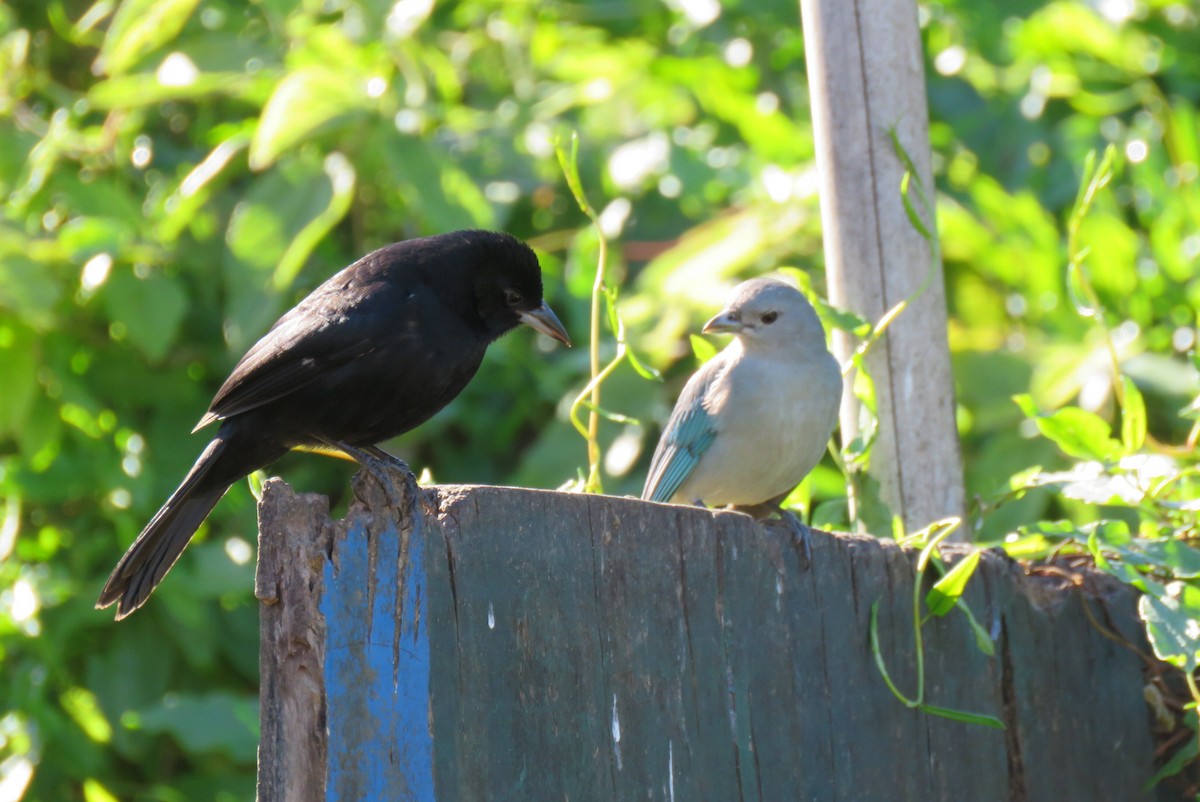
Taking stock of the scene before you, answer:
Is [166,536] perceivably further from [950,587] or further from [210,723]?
[950,587]

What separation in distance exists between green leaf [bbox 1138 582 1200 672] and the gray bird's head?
107 centimetres

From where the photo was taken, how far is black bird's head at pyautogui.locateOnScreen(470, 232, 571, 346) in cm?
336

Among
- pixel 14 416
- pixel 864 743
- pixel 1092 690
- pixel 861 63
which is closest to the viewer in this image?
pixel 864 743

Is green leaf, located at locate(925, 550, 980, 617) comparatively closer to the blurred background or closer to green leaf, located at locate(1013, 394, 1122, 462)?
green leaf, located at locate(1013, 394, 1122, 462)

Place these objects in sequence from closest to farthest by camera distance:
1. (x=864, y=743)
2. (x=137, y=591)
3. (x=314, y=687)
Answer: (x=314, y=687) < (x=864, y=743) < (x=137, y=591)

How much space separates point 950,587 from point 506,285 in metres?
1.24

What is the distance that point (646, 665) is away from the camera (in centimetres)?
225

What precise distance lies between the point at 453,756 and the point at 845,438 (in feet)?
6.45

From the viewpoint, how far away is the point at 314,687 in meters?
1.88

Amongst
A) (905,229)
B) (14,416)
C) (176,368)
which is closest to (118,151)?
(176,368)

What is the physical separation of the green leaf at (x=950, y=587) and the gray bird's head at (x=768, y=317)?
2.95ft

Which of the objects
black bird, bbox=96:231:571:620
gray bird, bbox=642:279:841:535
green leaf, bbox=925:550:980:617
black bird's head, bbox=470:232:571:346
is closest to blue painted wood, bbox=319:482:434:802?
black bird, bbox=96:231:571:620

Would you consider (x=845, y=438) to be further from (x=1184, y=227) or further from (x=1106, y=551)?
(x=1184, y=227)

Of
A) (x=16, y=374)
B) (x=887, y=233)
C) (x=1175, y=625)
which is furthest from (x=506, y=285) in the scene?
(x=16, y=374)
